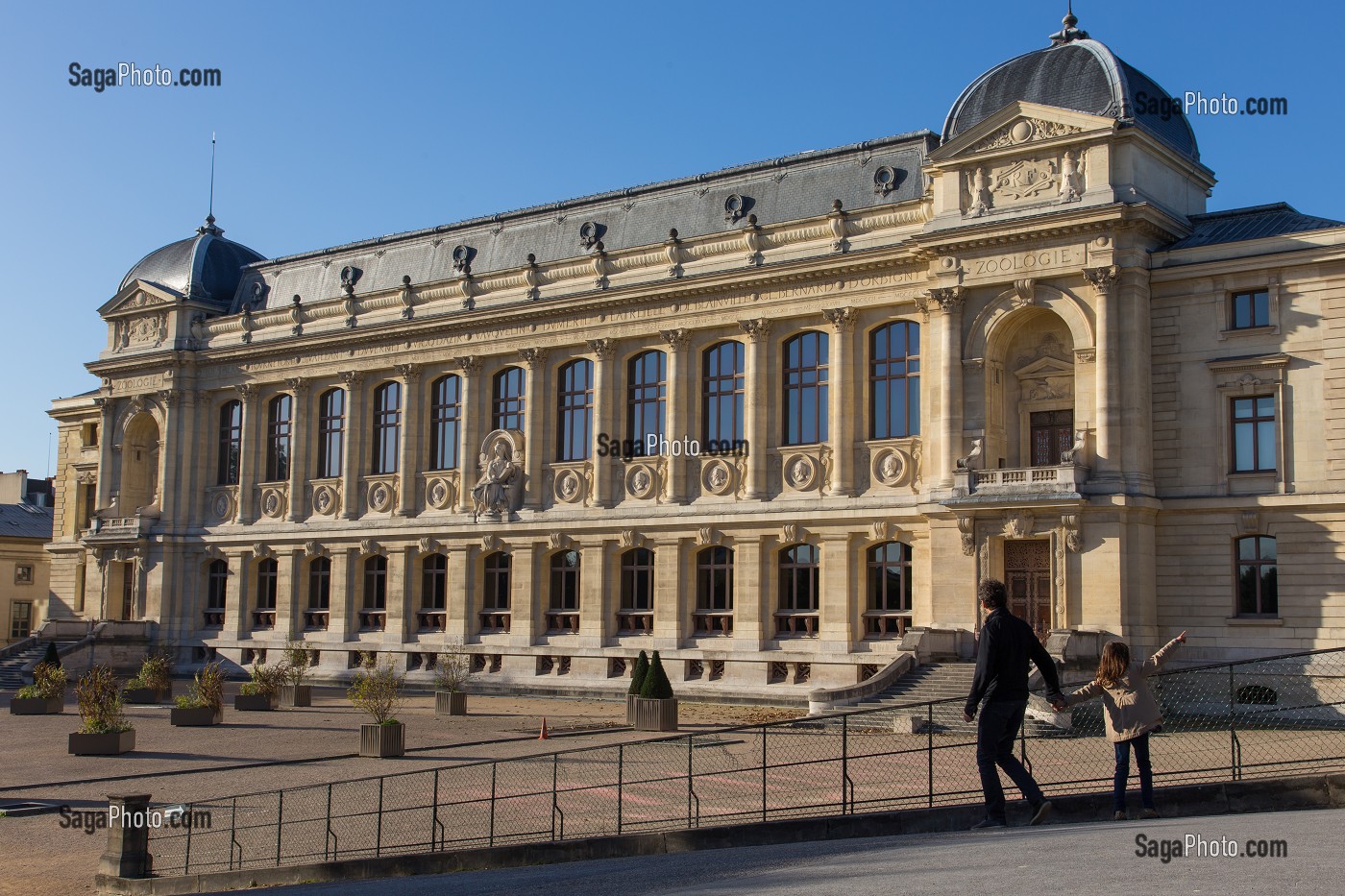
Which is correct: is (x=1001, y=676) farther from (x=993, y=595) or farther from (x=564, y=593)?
(x=564, y=593)

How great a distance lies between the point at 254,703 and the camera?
133 ft

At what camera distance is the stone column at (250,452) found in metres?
56.8

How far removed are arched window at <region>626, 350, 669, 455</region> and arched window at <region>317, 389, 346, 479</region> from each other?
1357 centimetres

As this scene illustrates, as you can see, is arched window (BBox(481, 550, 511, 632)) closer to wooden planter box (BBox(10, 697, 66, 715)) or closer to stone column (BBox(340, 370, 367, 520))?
stone column (BBox(340, 370, 367, 520))

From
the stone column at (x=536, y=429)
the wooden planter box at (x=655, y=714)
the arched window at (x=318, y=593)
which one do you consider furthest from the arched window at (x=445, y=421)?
the wooden planter box at (x=655, y=714)

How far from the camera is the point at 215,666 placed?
39.5 meters

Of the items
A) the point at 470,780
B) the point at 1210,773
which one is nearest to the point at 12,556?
the point at 470,780

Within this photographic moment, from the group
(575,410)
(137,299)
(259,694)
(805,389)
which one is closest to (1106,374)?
(805,389)

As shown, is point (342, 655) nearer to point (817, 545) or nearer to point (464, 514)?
point (464, 514)

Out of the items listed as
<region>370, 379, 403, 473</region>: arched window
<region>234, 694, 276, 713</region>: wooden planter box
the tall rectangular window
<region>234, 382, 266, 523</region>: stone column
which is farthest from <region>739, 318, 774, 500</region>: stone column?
<region>234, 382, 266, 523</region>: stone column

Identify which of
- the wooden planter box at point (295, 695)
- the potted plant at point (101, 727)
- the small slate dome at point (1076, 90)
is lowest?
the wooden planter box at point (295, 695)

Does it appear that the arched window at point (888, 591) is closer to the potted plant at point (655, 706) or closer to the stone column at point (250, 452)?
the potted plant at point (655, 706)

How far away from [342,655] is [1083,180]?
1228 inches

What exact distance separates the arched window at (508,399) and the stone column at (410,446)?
134 inches
